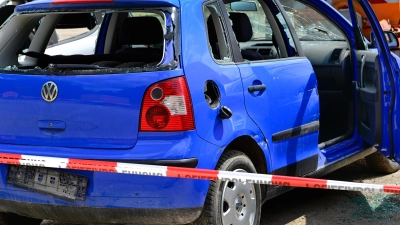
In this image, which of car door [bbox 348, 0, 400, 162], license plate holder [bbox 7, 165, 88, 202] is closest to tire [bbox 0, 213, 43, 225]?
license plate holder [bbox 7, 165, 88, 202]

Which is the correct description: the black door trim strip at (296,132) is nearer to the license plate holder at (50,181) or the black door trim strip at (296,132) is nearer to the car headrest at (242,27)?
the car headrest at (242,27)

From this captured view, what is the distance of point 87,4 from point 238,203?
4.81 feet

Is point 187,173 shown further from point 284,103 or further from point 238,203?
point 284,103

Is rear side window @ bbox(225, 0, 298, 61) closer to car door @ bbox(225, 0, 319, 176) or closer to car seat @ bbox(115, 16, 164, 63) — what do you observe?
car door @ bbox(225, 0, 319, 176)

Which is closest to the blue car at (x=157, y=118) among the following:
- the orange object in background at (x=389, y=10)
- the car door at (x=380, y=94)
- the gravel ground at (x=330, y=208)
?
the gravel ground at (x=330, y=208)

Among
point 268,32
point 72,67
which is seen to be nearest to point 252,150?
point 72,67

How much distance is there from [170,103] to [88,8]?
835mm

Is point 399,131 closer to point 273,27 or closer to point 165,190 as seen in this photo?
point 273,27

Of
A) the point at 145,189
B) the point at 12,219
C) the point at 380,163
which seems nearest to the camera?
the point at 145,189

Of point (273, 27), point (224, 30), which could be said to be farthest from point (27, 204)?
point (273, 27)

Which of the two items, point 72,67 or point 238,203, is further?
point 238,203

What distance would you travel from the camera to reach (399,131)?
18.0 ft

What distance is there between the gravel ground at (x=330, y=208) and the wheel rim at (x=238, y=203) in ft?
2.87

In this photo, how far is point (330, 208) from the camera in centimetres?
577
